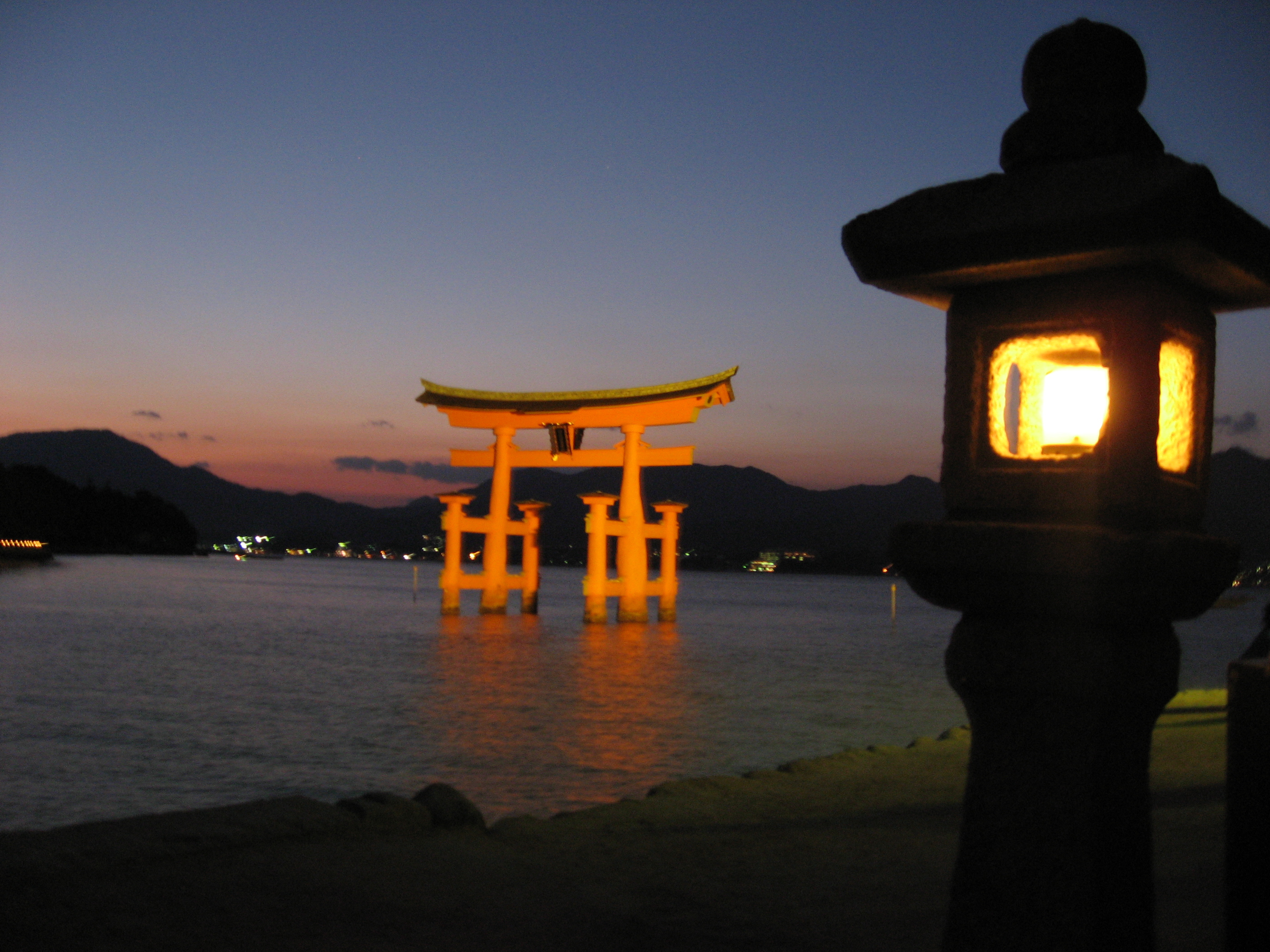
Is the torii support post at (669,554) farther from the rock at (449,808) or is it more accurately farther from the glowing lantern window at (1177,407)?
the glowing lantern window at (1177,407)

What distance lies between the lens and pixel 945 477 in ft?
7.64

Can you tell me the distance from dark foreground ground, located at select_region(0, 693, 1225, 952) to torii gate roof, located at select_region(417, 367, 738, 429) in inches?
605

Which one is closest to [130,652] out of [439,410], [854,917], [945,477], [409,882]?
[439,410]

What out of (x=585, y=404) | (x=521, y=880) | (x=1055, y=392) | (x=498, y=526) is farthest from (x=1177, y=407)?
(x=498, y=526)

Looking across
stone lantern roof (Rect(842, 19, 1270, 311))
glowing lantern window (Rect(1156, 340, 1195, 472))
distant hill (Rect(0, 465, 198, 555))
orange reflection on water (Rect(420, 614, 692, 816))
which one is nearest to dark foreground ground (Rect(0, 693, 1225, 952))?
glowing lantern window (Rect(1156, 340, 1195, 472))

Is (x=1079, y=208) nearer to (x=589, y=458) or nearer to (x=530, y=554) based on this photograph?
(x=589, y=458)

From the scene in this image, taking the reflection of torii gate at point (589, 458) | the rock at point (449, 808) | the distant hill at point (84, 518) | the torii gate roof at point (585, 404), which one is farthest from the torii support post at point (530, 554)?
the distant hill at point (84, 518)

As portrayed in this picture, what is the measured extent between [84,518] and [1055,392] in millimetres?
96430

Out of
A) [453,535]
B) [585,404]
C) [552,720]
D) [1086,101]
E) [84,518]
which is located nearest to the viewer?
[1086,101]

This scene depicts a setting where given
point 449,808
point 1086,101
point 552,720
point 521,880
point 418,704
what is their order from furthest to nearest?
point 418,704
point 552,720
point 449,808
point 521,880
point 1086,101

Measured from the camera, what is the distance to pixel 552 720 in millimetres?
11398

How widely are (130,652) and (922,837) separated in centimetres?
1815

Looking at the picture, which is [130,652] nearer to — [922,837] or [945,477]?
[922,837]

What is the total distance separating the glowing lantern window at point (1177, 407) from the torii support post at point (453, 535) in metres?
22.8
